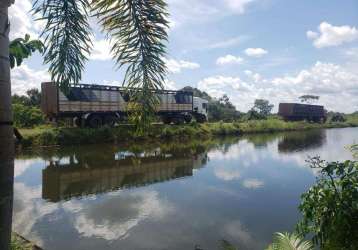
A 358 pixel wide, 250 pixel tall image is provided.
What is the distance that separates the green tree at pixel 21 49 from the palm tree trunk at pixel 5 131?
6.10ft

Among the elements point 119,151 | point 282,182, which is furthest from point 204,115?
point 282,182

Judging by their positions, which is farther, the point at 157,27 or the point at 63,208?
the point at 63,208

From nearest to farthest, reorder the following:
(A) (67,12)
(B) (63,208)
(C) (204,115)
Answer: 1. (A) (67,12)
2. (B) (63,208)
3. (C) (204,115)

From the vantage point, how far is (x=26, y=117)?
25.1 metres

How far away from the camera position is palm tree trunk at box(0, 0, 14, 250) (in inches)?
66.0

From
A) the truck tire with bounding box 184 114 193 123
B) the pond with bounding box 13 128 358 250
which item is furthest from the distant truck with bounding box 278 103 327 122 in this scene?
→ the pond with bounding box 13 128 358 250

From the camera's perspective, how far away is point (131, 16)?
6.95 ft

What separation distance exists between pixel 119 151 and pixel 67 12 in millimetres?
18738

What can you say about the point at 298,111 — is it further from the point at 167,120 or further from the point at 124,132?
the point at 124,132

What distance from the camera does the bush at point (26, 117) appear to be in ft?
81.3

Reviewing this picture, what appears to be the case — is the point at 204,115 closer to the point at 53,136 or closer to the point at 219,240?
the point at 53,136

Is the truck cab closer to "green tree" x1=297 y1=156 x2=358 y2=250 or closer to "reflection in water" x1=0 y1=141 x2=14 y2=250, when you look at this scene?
"green tree" x1=297 y1=156 x2=358 y2=250

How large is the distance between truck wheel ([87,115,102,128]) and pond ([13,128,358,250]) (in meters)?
6.87

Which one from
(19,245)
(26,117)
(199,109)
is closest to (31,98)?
(26,117)
